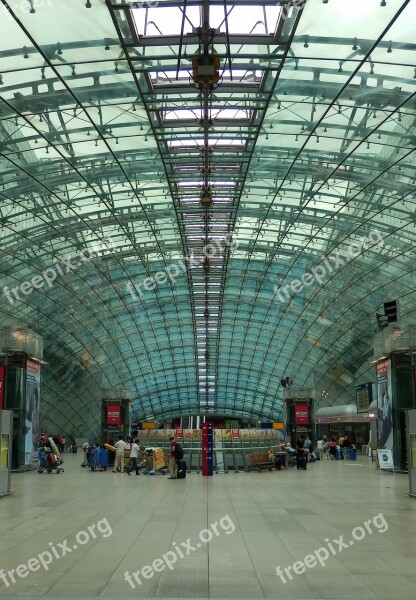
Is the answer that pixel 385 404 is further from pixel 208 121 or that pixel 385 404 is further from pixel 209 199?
pixel 208 121

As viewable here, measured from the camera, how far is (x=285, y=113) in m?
30.3

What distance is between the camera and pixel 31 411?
3428cm

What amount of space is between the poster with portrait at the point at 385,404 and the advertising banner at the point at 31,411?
16484 millimetres

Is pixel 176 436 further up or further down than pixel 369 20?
further down

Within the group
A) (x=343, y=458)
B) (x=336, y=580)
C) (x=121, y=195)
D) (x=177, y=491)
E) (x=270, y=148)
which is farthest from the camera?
(x=343, y=458)

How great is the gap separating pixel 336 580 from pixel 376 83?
21.6 metres

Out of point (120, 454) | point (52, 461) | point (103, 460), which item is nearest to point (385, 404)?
point (120, 454)

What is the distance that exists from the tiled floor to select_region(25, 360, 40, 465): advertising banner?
1216cm

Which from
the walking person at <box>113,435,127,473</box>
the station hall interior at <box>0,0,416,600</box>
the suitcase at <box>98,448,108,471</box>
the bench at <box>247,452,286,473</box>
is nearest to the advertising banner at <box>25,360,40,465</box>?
the station hall interior at <box>0,0,416,600</box>

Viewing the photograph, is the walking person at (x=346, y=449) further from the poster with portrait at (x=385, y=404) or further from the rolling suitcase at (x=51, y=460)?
the rolling suitcase at (x=51, y=460)

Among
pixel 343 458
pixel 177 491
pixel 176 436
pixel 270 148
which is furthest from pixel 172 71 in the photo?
pixel 343 458

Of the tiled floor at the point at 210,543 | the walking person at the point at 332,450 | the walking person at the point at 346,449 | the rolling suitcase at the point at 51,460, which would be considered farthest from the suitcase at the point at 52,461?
the walking person at the point at 332,450

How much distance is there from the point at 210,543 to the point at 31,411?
24134 millimetres

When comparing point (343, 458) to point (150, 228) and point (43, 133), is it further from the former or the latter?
point (43, 133)
